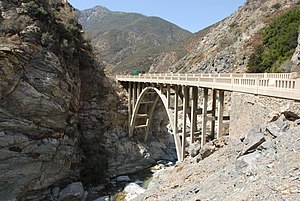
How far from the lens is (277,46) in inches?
1256

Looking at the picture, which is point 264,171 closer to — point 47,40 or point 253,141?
point 253,141

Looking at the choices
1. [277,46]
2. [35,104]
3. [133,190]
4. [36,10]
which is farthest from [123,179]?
[277,46]

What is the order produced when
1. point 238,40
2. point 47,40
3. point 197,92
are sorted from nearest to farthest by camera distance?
point 197,92, point 47,40, point 238,40

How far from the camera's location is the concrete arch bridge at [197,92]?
875 centimetres

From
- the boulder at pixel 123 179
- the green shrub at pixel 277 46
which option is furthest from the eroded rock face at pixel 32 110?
the green shrub at pixel 277 46

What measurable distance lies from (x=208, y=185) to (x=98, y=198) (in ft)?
48.6

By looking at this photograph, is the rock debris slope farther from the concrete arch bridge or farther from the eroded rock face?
the eroded rock face

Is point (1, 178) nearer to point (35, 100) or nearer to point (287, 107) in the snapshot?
point (35, 100)

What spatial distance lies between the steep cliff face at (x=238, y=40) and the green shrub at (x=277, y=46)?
262cm

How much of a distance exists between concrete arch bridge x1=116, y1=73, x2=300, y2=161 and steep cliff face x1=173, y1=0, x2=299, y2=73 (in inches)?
627

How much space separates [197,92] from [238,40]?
32.6 metres

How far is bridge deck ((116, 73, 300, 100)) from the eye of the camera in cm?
799

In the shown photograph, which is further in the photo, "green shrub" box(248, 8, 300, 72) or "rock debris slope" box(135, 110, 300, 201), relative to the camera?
"green shrub" box(248, 8, 300, 72)

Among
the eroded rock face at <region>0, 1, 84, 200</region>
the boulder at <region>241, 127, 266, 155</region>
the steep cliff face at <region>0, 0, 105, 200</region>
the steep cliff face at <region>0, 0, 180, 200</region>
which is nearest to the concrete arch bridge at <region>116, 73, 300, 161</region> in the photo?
the boulder at <region>241, 127, 266, 155</region>
